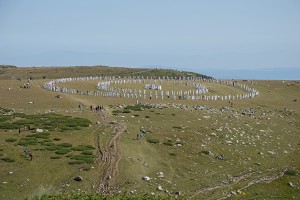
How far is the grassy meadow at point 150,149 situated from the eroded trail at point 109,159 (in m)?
0.12

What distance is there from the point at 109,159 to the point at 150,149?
7.10m

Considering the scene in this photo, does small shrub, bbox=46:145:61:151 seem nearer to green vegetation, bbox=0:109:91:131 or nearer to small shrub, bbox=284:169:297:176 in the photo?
green vegetation, bbox=0:109:91:131

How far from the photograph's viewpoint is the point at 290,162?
53781 mm

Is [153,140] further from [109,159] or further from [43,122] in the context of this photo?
[43,122]

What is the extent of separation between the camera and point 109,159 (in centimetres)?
4900

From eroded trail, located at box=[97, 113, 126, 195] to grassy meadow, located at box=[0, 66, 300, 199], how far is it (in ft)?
0.40

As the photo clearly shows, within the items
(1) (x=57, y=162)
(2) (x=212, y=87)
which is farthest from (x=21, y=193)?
(2) (x=212, y=87)

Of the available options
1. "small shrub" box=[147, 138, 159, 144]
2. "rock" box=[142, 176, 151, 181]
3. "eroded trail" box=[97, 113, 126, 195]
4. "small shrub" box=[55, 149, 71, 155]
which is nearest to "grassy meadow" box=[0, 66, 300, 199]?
"small shrub" box=[55, 149, 71, 155]

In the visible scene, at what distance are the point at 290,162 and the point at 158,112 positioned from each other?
25955mm

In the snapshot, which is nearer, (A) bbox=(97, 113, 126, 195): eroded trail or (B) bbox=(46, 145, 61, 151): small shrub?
(A) bbox=(97, 113, 126, 195): eroded trail

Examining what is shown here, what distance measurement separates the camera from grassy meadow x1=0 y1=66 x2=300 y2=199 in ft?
142

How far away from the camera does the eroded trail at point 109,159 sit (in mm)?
42438

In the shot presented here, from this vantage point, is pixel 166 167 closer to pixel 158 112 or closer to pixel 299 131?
pixel 158 112

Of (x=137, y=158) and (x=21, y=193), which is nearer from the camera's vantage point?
(x=21, y=193)
